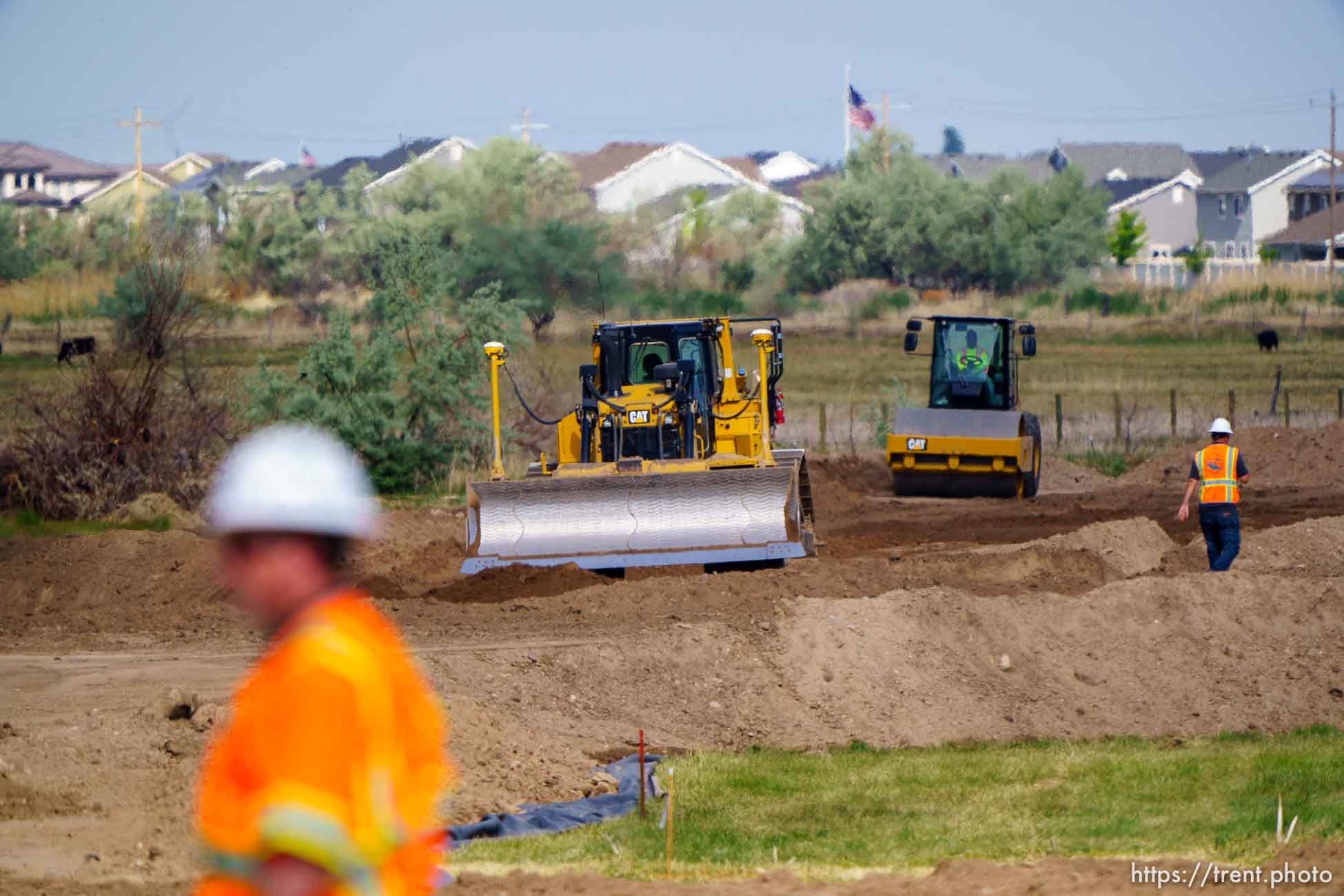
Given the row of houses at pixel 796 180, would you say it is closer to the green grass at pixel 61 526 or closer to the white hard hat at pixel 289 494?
the green grass at pixel 61 526

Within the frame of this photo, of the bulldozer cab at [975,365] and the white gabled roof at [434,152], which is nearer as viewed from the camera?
the bulldozer cab at [975,365]

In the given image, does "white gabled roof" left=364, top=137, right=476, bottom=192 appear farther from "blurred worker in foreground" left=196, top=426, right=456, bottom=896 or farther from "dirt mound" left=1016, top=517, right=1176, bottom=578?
"blurred worker in foreground" left=196, top=426, right=456, bottom=896

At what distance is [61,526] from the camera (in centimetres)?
2083

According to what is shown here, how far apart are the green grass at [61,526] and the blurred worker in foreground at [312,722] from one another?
18.1m

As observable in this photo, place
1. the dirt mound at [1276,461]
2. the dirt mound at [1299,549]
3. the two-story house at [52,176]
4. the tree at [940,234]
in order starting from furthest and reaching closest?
1. the two-story house at [52,176]
2. the tree at [940,234]
3. the dirt mound at [1276,461]
4. the dirt mound at [1299,549]

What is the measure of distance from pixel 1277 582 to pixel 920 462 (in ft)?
35.0

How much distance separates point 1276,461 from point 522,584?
55.6 feet

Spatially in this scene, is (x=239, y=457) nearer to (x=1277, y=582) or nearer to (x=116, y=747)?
(x=116, y=747)

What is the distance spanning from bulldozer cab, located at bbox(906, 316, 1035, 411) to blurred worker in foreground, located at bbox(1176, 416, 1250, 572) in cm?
905

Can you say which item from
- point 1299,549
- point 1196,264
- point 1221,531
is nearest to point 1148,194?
point 1196,264

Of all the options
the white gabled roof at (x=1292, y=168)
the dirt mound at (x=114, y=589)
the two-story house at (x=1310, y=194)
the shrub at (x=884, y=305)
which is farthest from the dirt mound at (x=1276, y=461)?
the white gabled roof at (x=1292, y=168)

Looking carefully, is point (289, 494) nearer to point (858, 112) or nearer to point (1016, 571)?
point (1016, 571)

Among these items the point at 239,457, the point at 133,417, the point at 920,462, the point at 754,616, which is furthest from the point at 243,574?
the point at 920,462

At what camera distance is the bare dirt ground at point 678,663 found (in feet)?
28.9
